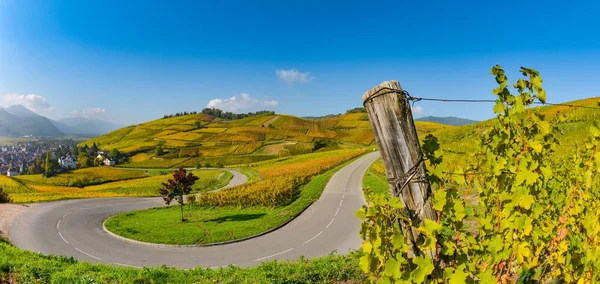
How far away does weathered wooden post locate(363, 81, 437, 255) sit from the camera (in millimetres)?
2365

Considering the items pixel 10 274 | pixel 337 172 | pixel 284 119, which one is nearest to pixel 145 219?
pixel 10 274

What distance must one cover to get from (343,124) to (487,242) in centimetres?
12022

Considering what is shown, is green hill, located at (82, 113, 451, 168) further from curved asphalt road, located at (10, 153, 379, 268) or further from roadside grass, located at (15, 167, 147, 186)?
curved asphalt road, located at (10, 153, 379, 268)

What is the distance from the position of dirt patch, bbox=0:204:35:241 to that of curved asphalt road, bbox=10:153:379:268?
478 mm

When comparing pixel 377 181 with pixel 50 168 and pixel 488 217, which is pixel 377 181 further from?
pixel 50 168

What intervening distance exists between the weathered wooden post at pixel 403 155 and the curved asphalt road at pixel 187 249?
12585 millimetres

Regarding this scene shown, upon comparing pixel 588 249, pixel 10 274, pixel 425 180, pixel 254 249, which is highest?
pixel 425 180

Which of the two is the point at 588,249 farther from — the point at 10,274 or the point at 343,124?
the point at 343,124

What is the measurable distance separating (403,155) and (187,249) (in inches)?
639

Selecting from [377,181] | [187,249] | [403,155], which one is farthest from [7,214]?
[403,155]

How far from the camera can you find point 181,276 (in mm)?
8664

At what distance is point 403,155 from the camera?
93.9 inches

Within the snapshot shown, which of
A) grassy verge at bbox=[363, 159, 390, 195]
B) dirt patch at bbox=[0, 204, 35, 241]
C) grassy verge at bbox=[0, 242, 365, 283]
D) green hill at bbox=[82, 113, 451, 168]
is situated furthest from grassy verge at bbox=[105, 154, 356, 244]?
green hill at bbox=[82, 113, 451, 168]

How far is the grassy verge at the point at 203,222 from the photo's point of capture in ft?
57.1
